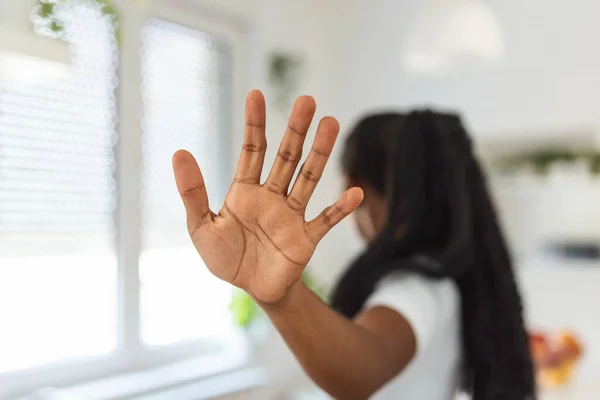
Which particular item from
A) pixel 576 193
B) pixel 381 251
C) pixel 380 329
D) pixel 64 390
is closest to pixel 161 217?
pixel 64 390

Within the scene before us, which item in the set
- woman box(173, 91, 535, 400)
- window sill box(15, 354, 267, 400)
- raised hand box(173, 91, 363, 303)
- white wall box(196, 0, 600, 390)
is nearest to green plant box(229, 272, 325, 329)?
window sill box(15, 354, 267, 400)

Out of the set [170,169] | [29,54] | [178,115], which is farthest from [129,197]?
[29,54]

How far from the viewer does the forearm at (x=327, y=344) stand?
0.68 meters

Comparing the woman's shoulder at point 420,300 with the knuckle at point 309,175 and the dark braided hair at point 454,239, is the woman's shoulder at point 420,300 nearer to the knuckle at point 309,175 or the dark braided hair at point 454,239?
the dark braided hair at point 454,239

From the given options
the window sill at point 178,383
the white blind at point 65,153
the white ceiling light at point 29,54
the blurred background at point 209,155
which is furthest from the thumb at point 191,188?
the window sill at point 178,383

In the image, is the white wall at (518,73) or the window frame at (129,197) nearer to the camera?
the window frame at (129,197)

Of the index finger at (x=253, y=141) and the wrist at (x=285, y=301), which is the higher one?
the index finger at (x=253, y=141)

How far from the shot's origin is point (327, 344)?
691mm

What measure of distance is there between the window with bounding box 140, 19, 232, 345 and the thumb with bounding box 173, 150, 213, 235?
101 centimetres

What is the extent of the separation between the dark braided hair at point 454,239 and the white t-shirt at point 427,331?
1.1 inches

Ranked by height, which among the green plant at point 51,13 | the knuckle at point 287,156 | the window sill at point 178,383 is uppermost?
the green plant at point 51,13

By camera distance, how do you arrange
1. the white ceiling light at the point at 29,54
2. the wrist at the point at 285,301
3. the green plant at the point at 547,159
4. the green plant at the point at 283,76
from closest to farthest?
the wrist at the point at 285,301 → the white ceiling light at the point at 29,54 → the green plant at the point at 547,159 → the green plant at the point at 283,76

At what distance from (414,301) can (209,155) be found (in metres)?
1.09

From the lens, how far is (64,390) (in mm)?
1332
